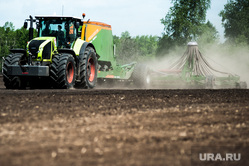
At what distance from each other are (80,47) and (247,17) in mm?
63315

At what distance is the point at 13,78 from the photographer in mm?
14656

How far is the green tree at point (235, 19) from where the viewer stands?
74500 mm

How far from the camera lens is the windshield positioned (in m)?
15.5

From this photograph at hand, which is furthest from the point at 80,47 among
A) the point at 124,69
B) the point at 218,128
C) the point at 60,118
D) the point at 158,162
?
the point at 158,162

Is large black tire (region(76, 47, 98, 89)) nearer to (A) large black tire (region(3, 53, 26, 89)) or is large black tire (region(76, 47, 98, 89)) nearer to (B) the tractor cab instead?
(B) the tractor cab

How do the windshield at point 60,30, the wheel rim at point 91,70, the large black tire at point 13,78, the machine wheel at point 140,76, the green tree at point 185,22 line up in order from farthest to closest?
1. the green tree at point 185,22
2. the machine wheel at point 140,76
3. the wheel rim at point 91,70
4. the windshield at point 60,30
5. the large black tire at point 13,78

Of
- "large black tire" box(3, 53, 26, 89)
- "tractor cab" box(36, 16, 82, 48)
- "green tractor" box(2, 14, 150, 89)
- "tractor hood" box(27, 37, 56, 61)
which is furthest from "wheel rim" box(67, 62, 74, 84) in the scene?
"large black tire" box(3, 53, 26, 89)

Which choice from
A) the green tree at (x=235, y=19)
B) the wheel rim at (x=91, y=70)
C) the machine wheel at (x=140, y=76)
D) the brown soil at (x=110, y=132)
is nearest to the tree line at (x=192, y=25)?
the green tree at (x=235, y=19)

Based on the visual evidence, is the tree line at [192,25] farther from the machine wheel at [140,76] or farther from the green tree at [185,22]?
the machine wheel at [140,76]

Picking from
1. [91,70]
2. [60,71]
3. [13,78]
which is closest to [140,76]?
[91,70]

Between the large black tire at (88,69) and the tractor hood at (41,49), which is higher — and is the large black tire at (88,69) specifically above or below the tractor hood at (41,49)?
below

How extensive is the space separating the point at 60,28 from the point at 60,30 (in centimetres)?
8

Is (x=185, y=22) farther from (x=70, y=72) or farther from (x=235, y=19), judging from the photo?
(x=70, y=72)

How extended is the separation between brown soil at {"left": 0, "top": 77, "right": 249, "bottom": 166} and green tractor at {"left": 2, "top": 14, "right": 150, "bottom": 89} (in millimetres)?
4298
